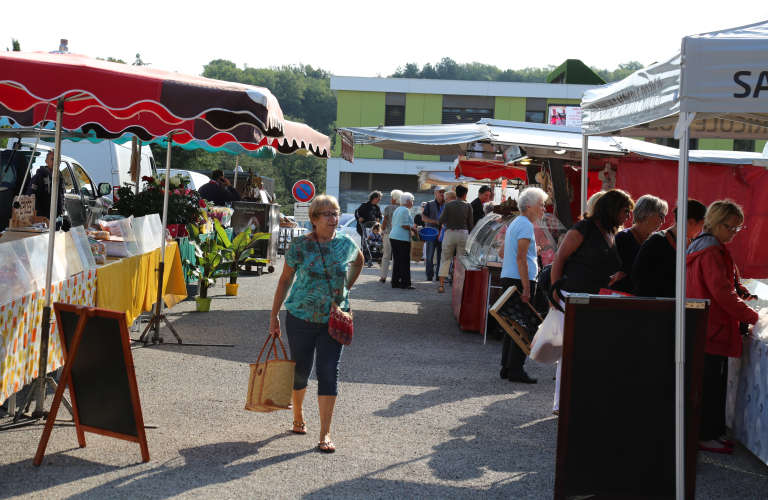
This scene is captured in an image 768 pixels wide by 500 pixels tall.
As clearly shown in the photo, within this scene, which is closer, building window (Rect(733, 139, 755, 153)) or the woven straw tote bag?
the woven straw tote bag

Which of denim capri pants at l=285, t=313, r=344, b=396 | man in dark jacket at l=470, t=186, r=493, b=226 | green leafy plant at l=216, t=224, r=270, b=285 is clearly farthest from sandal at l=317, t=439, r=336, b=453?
man in dark jacket at l=470, t=186, r=493, b=226

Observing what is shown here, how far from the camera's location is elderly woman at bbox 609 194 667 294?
5387 millimetres

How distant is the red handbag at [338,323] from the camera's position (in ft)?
15.7

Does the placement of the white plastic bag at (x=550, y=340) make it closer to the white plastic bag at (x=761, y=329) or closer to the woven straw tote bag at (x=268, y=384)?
the white plastic bag at (x=761, y=329)

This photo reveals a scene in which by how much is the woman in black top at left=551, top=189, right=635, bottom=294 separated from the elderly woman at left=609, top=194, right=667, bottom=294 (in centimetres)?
16

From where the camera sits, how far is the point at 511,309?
6590 millimetres

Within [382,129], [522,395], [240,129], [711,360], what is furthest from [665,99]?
[382,129]

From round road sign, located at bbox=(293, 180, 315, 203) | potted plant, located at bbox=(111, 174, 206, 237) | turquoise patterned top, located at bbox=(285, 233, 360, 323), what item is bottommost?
turquoise patterned top, located at bbox=(285, 233, 360, 323)

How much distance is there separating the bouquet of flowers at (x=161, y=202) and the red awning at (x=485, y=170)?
5934mm

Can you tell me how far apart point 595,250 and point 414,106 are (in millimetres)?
43205

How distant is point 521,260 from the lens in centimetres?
704

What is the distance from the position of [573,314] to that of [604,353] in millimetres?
280

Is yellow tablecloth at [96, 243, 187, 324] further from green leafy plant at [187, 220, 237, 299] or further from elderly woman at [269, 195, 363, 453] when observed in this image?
elderly woman at [269, 195, 363, 453]

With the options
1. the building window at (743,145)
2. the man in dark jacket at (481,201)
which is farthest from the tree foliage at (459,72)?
the man in dark jacket at (481,201)
